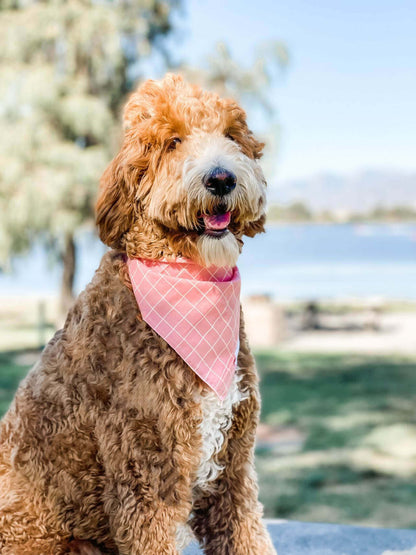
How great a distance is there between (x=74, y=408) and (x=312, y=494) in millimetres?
4839

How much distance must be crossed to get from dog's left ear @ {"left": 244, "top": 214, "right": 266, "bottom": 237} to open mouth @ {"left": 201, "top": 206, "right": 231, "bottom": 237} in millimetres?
169

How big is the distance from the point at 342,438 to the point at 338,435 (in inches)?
4.0

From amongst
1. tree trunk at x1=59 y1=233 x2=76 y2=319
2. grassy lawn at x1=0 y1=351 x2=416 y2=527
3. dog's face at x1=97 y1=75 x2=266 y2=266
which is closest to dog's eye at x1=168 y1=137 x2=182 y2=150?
dog's face at x1=97 y1=75 x2=266 y2=266

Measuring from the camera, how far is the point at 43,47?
920 cm

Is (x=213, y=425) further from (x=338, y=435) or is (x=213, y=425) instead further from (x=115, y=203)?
(x=338, y=435)

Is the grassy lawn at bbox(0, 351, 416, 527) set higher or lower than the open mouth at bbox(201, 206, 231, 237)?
lower

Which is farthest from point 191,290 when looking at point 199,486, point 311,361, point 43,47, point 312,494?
point 311,361

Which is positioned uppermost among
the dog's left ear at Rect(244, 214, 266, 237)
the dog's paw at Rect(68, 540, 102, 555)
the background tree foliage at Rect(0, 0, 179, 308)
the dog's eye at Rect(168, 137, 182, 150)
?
the background tree foliage at Rect(0, 0, 179, 308)

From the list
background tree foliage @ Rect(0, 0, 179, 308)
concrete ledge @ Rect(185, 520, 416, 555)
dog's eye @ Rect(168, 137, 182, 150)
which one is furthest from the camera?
background tree foliage @ Rect(0, 0, 179, 308)

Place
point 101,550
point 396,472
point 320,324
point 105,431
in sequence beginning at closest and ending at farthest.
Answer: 1. point 105,431
2. point 101,550
3. point 396,472
4. point 320,324

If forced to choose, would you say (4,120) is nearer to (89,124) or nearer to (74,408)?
(89,124)

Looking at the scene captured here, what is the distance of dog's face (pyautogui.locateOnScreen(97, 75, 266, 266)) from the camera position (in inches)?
67.0

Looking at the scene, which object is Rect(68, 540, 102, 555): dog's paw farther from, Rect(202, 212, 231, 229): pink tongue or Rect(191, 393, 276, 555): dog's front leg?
Rect(202, 212, 231, 229): pink tongue

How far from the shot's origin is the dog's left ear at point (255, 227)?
1.94 metres
